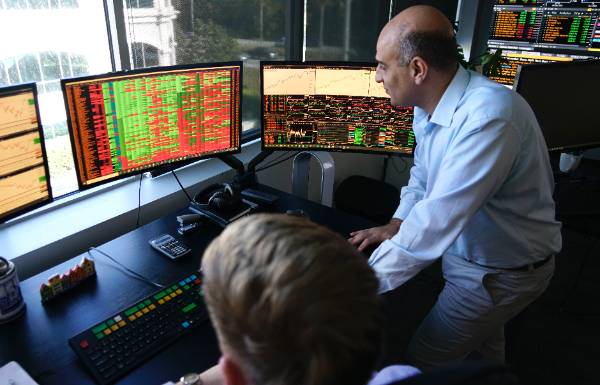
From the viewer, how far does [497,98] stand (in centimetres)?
126

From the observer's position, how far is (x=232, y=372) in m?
0.55

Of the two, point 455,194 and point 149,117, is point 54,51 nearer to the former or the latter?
point 149,117

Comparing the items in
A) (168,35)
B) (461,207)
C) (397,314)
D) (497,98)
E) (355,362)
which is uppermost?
(168,35)

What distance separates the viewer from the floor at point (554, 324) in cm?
196

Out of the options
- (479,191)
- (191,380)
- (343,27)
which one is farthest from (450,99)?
(343,27)

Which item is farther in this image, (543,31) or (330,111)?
(543,31)

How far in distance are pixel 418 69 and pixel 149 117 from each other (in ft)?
2.81

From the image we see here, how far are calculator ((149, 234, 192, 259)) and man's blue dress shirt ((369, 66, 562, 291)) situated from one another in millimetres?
585

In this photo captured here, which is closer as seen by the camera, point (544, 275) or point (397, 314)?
point (544, 275)

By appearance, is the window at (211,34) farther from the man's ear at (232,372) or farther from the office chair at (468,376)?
the office chair at (468,376)

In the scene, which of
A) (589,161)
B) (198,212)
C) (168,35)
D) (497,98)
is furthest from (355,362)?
(589,161)

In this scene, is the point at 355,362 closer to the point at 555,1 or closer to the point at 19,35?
the point at 19,35

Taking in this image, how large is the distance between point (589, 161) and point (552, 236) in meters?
1.24

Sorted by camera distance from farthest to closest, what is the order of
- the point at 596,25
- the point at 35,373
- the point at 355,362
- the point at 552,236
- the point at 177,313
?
the point at 596,25 → the point at 552,236 → the point at 177,313 → the point at 35,373 → the point at 355,362
